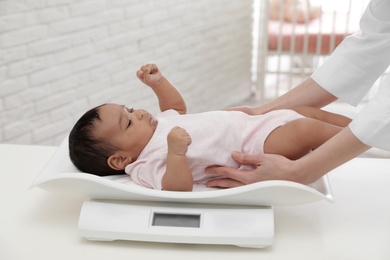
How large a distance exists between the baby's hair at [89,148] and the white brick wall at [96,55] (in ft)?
3.10

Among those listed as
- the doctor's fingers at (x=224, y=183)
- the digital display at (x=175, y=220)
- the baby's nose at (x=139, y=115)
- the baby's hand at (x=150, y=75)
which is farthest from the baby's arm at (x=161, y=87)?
the digital display at (x=175, y=220)

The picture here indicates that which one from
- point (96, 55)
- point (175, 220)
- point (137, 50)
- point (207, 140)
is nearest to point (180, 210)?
point (175, 220)

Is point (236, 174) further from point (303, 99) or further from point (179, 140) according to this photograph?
point (303, 99)

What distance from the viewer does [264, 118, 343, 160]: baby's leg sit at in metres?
1.24

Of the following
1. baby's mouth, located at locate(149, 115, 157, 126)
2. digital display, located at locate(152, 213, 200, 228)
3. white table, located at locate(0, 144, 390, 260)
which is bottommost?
white table, located at locate(0, 144, 390, 260)

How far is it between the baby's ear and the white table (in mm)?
103

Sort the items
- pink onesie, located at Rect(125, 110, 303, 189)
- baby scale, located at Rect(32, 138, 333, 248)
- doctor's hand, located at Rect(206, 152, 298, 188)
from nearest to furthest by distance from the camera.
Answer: baby scale, located at Rect(32, 138, 333, 248) → doctor's hand, located at Rect(206, 152, 298, 188) → pink onesie, located at Rect(125, 110, 303, 189)

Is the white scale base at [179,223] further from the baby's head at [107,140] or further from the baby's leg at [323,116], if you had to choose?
the baby's leg at [323,116]

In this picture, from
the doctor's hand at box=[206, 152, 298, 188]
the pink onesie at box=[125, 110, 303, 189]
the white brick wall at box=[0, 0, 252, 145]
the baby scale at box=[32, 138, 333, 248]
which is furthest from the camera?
the white brick wall at box=[0, 0, 252, 145]

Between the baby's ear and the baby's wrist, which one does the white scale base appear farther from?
the baby's wrist

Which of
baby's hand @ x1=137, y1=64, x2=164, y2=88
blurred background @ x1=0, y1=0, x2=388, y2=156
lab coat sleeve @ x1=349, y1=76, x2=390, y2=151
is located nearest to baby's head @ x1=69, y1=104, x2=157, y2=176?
baby's hand @ x1=137, y1=64, x2=164, y2=88

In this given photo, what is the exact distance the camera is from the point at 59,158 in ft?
3.85

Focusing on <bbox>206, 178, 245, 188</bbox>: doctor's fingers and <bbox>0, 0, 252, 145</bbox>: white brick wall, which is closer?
<bbox>206, 178, 245, 188</bbox>: doctor's fingers

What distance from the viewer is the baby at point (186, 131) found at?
3.90 feet
